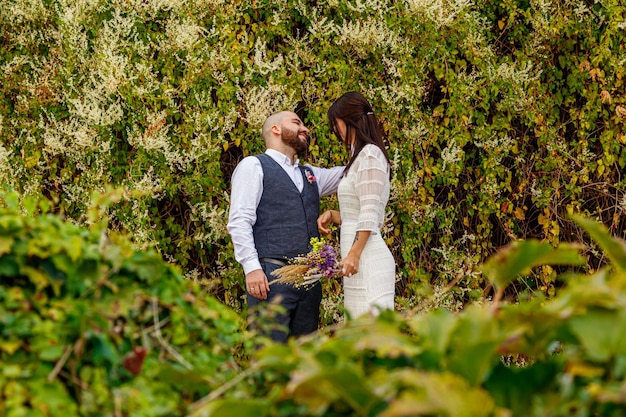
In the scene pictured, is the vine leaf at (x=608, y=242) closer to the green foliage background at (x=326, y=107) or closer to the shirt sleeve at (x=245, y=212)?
the shirt sleeve at (x=245, y=212)

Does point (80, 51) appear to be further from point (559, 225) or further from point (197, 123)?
point (559, 225)

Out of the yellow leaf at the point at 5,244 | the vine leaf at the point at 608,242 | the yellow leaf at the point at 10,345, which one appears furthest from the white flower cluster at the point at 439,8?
the yellow leaf at the point at 10,345

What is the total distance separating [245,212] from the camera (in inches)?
164

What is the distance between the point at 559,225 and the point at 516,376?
411 centimetres

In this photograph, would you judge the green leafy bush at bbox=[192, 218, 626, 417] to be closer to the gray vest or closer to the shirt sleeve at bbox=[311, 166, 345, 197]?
the gray vest

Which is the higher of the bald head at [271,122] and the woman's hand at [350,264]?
the bald head at [271,122]

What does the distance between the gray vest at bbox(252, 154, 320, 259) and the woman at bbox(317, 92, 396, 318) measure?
1.03 feet

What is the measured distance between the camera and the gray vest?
13.8 ft

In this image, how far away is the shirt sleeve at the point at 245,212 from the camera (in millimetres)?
4141

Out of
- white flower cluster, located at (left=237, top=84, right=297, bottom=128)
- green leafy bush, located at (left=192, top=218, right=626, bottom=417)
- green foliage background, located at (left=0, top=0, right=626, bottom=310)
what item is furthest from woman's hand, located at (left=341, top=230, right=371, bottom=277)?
green leafy bush, located at (left=192, top=218, right=626, bottom=417)

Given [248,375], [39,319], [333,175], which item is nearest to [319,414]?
[248,375]

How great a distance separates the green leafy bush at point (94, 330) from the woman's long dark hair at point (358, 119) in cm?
250

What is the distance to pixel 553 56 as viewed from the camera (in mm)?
5117

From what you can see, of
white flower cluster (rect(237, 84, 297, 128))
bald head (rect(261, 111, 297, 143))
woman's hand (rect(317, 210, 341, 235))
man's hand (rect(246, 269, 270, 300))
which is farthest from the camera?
white flower cluster (rect(237, 84, 297, 128))
